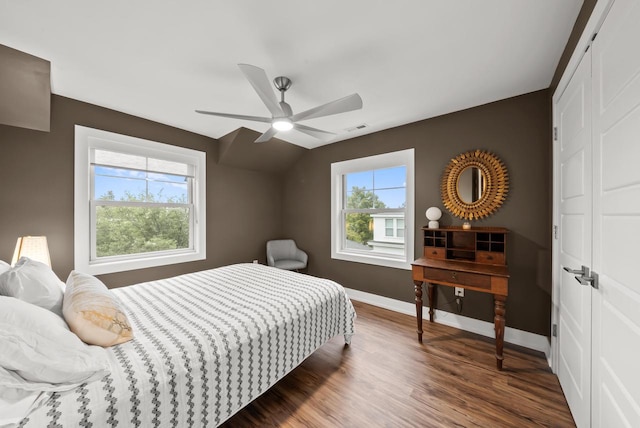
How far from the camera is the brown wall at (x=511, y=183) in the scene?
89.4 inches

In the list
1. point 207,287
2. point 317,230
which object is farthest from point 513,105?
point 207,287

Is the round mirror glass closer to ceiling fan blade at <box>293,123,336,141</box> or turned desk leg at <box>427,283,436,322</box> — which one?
turned desk leg at <box>427,283,436,322</box>

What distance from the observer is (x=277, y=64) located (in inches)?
74.4

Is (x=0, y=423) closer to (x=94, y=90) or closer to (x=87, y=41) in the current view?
(x=87, y=41)

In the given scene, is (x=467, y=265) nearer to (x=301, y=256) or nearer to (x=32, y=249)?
(x=301, y=256)

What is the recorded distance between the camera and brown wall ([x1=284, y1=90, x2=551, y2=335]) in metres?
2.27

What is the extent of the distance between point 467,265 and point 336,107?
1944 mm

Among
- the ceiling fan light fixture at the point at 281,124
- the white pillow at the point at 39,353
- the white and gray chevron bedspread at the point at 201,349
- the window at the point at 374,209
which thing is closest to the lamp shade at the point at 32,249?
the white and gray chevron bedspread at the point at 201,349

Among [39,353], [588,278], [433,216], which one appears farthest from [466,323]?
[39,353]

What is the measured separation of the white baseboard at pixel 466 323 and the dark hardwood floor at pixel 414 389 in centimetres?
9

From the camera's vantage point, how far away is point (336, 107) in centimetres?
190

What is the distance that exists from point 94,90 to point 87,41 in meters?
0.85

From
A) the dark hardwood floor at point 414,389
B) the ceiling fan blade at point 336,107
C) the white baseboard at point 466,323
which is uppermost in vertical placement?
the ceiling fan blade at point 336,107

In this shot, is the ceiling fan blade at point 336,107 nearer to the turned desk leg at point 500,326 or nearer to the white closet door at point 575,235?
the white closet door at point 575,235
